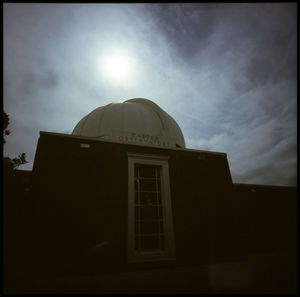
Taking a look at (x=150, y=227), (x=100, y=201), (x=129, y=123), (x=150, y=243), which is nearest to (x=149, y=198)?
(x=150, y=227)

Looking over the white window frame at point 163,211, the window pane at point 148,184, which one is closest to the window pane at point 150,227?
the white window frame at point 163,211

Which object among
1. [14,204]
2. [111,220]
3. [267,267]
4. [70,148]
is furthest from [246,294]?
[14,204]

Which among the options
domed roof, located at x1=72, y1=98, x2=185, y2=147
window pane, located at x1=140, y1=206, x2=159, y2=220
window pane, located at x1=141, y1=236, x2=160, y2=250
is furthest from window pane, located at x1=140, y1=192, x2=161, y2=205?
domed roof, located at x1=72, y1=98, x2=185, y2=147

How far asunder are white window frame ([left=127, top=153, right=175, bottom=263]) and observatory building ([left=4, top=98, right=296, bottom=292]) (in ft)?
0.09

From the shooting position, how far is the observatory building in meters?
5.16

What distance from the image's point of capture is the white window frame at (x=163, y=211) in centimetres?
→ 571

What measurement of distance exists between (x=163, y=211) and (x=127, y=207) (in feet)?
4.18

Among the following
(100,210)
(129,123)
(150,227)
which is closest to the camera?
(100,210)

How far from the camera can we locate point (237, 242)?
6938 millimetres

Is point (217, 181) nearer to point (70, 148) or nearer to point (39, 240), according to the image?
point (70, 148)

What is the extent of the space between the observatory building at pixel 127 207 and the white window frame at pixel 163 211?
1.1 inches

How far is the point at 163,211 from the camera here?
21.1 feet

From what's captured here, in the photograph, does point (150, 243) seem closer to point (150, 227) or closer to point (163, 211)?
point (150, 227)

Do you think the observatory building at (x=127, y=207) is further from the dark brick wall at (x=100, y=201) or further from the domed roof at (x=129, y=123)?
the domed roof at (x=129, y=123)
